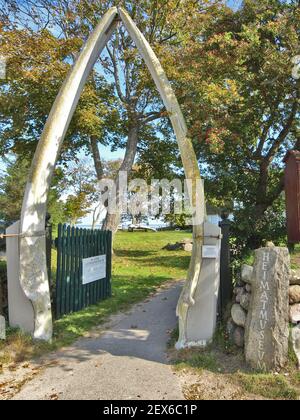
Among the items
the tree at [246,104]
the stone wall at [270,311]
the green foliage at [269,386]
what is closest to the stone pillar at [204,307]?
the stone wall at [270,311]

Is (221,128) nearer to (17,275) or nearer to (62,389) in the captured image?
(17,275)

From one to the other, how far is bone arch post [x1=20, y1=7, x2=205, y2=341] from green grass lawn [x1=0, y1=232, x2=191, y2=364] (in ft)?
1.21

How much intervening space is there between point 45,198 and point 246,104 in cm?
507

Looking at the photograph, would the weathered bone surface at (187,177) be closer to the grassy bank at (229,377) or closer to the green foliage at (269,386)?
the grassy bank at (229,377)

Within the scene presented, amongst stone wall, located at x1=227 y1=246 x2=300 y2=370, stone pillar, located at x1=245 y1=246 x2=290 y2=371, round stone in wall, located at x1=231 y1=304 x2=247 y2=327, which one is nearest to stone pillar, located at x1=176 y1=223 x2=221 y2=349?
round stone in wall, located at x1=231 y1=304 x2=247 y2=327

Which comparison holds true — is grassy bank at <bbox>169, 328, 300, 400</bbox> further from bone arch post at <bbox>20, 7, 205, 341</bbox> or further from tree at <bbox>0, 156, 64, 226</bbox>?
tree at <bbox>0, 156, 64, 226</bbox>

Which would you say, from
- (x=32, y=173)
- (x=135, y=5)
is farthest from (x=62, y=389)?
(x=135, y=5)

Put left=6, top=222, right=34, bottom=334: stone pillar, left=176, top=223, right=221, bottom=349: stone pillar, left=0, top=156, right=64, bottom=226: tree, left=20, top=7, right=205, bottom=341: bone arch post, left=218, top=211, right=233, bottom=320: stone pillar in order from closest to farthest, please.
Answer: left=176, top=223, right=221, bottom=349: stone pillar → left=20, top=7, right=205, bottom=341: bone arch post → left=6, top=222, right=34, bottom=334: stone pillar → left=218, top=211, right=233, bottom=320: stone pillar → left=0, top=156, right=64, bottom=226: tree

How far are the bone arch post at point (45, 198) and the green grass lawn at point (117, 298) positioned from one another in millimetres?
369

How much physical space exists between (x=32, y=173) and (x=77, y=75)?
6.97 feet

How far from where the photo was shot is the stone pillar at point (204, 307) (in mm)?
5906

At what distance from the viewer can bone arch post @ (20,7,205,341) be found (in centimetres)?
606

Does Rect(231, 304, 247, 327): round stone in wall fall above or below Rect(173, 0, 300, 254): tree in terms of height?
below

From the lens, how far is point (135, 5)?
16172mm
